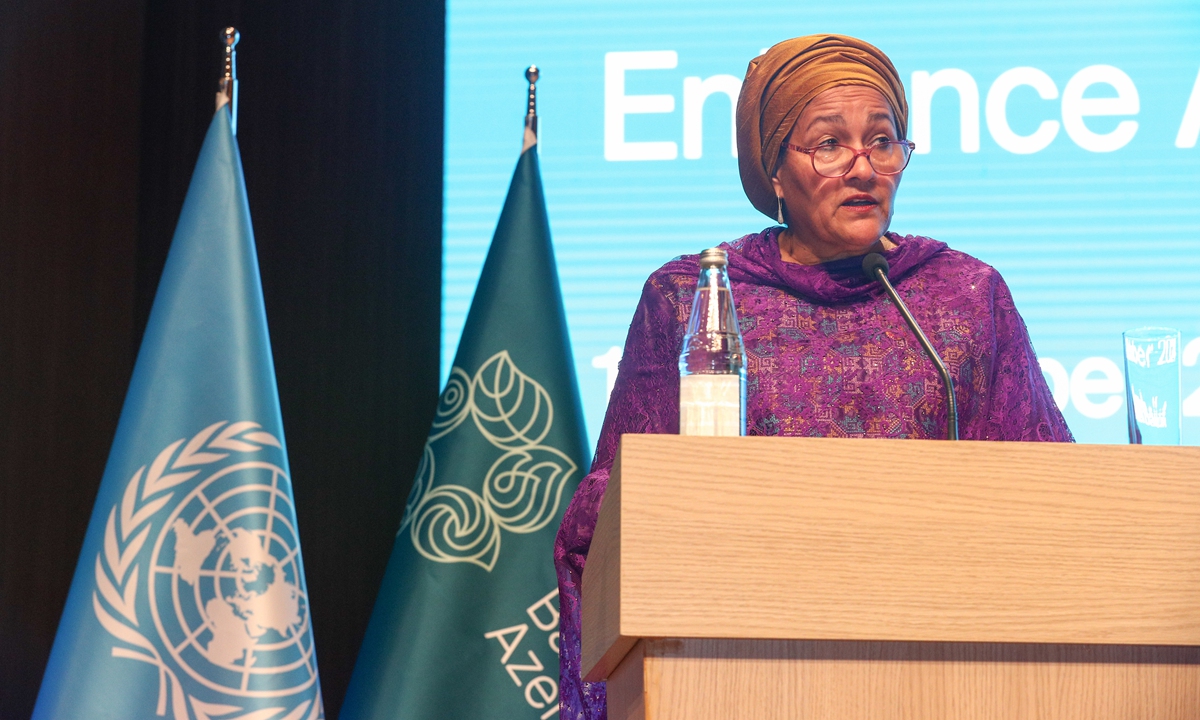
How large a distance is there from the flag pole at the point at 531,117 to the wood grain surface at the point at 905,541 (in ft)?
5.78

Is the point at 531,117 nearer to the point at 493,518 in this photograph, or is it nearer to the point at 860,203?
the point at 493,518

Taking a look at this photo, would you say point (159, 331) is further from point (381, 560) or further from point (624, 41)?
point (624, 41)

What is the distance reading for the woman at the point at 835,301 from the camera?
1.66 m

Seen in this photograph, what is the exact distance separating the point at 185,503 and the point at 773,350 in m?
1.05

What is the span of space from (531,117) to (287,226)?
0.61 metres

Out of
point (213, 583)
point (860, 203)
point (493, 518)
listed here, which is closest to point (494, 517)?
point (493, 518)

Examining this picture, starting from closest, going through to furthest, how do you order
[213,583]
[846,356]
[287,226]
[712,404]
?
[712,404] → [846,356] → [213,583] → [287,226]

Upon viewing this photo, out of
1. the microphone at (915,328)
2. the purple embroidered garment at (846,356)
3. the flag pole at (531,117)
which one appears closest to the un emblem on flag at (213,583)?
the purple embroidered garment at (846,356)

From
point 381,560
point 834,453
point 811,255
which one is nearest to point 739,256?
point 811,255

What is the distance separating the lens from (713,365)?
1.08 metres

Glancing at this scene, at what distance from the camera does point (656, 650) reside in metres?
0.83

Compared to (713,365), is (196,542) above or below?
below

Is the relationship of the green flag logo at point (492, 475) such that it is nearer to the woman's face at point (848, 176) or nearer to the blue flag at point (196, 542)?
the blue flag at point (196, 542)

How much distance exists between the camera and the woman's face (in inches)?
69.5
